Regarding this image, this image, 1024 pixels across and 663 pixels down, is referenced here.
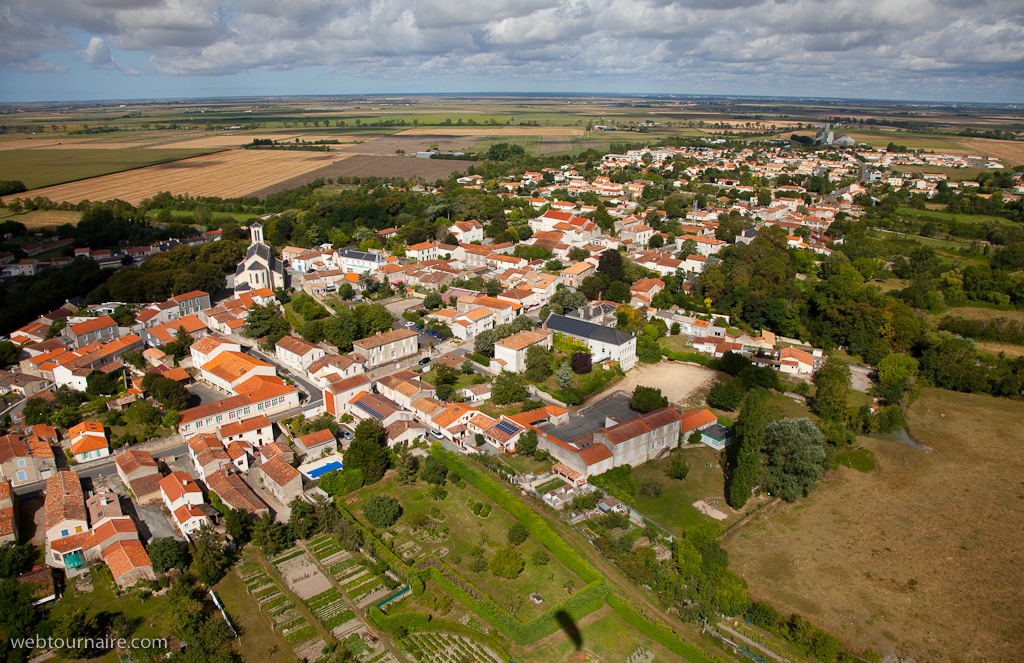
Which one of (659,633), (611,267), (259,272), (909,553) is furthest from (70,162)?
(909,553)

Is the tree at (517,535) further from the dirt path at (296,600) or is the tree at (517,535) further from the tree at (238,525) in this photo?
the tree at (238,525)

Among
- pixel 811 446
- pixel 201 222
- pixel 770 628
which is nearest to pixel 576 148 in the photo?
pixel 201 222

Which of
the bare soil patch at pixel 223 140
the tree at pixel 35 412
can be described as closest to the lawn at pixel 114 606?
the tree at pixel 35 412

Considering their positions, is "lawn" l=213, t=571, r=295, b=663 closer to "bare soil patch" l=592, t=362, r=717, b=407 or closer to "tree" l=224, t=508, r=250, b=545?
"tree" l=224, t=508, r=250, b=545

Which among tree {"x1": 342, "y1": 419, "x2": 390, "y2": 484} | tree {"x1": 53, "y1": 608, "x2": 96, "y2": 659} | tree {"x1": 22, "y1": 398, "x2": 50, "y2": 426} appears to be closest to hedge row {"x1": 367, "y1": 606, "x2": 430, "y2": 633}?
tree {"x1": 342, "y1": 419, "x2": 390, "y2": 484}

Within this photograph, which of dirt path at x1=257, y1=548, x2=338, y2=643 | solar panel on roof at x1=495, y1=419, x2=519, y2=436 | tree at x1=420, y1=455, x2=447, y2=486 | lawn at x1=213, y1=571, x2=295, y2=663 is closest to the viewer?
lawn at x1=213, y1=571, x2=295, y2=663

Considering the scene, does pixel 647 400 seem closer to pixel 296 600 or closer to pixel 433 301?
pixel 296 600
